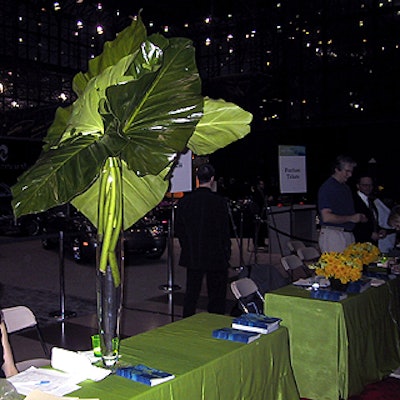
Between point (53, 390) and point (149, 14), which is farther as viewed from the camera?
point (149, 14)

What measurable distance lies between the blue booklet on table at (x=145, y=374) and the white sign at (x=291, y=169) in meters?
5.42

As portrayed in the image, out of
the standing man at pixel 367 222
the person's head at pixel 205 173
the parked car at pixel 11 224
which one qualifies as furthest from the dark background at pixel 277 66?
the person's head at pixel 205 173

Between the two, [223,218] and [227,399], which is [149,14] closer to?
[223,218]

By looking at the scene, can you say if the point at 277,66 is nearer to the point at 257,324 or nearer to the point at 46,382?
the point at 257,324

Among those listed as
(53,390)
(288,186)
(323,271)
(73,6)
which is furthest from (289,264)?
(73,6)

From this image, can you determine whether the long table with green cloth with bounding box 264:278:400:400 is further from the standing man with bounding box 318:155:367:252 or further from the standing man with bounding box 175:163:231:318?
the standing man with bounding box 318:155:367:252

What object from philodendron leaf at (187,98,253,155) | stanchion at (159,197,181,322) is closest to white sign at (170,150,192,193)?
stanchion at (159,197,181,322)

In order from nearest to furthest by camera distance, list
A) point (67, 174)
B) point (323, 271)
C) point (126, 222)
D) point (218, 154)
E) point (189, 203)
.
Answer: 1. point (67, 174)
2. point (126, 222)
3. point (323, 271)
4. point (189, 203)
5. point (218, 154)

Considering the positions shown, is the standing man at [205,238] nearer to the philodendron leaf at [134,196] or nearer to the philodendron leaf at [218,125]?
the philodendron leaf at [218,125]

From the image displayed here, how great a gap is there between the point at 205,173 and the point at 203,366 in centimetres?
235

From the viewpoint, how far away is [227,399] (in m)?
2.39

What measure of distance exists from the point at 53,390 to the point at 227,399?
773 millimetres

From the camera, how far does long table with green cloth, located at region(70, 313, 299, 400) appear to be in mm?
2057

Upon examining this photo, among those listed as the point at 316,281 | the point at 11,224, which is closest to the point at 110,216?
→ the point at 316,281
